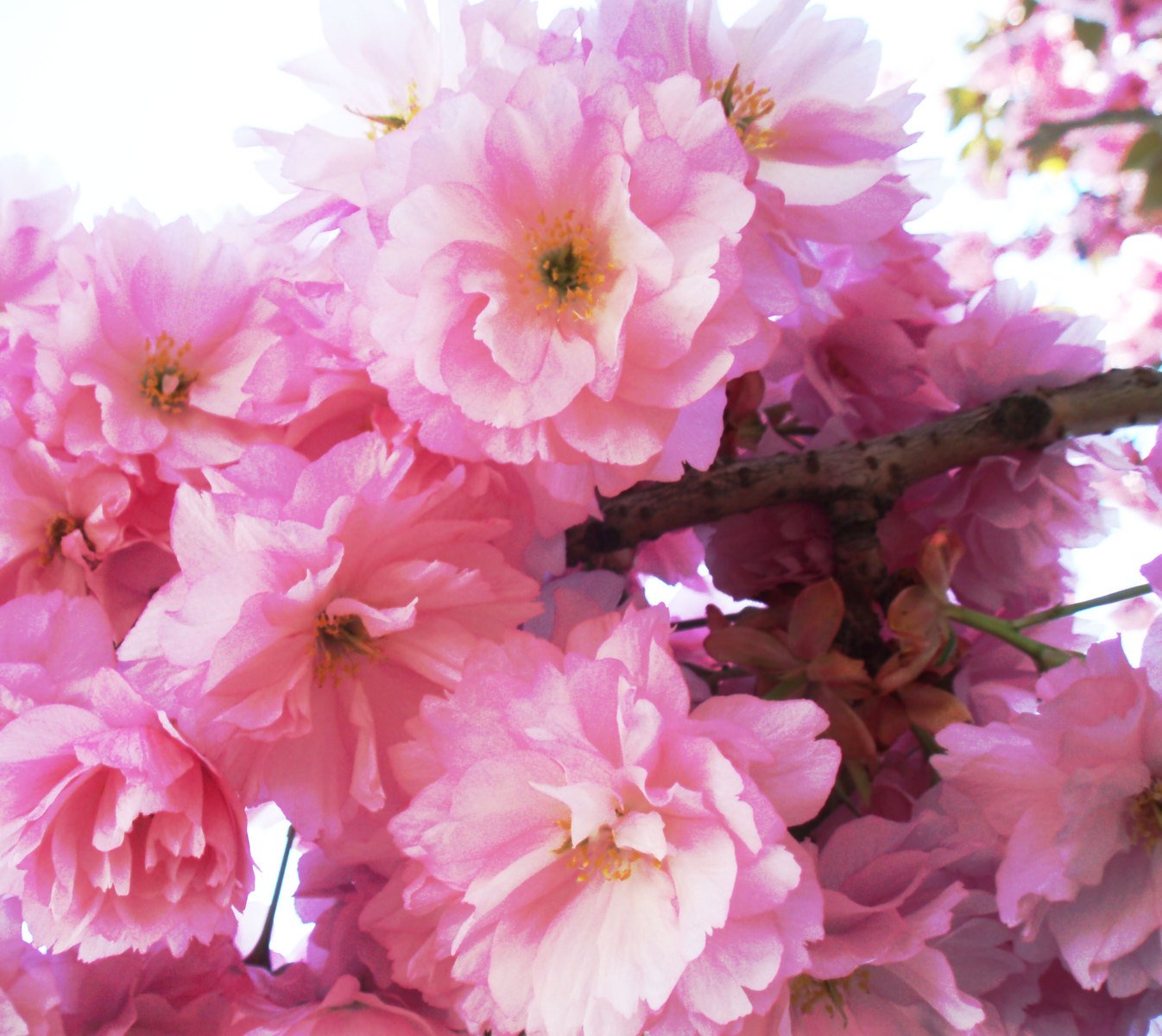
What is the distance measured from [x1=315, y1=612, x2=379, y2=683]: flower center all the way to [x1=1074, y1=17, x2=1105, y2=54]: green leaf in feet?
3.72

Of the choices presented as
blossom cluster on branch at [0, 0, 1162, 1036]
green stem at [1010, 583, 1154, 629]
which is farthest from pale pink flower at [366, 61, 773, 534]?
green stem at [1010, 583, 1154, 629]

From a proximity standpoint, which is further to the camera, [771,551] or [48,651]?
[771,551]

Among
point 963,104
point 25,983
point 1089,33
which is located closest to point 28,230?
point 25,983

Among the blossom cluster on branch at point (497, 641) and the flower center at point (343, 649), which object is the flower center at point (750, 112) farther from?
the flower center at point (343, 649)

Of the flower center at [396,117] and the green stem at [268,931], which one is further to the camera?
the green stem at [268,931]

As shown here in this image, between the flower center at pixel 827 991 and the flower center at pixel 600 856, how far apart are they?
10cm

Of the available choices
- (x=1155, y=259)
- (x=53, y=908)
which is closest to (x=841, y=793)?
(x=53, y=908)

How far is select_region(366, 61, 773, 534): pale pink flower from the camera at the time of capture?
367mm

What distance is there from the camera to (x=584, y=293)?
410 mm

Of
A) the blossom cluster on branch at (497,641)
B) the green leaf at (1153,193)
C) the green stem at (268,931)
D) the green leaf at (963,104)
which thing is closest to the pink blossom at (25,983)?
the blossom cluster on branch at (497,641)

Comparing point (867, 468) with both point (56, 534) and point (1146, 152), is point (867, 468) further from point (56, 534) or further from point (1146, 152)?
point (56, 534)

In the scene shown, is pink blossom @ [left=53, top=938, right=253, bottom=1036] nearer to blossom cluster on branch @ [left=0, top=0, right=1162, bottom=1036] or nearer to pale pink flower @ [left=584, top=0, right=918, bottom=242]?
blossom cluster on branch @ [left=0, top=0, right=1162, bottom=1036]

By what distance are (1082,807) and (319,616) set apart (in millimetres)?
306

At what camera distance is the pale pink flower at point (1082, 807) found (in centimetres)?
41
